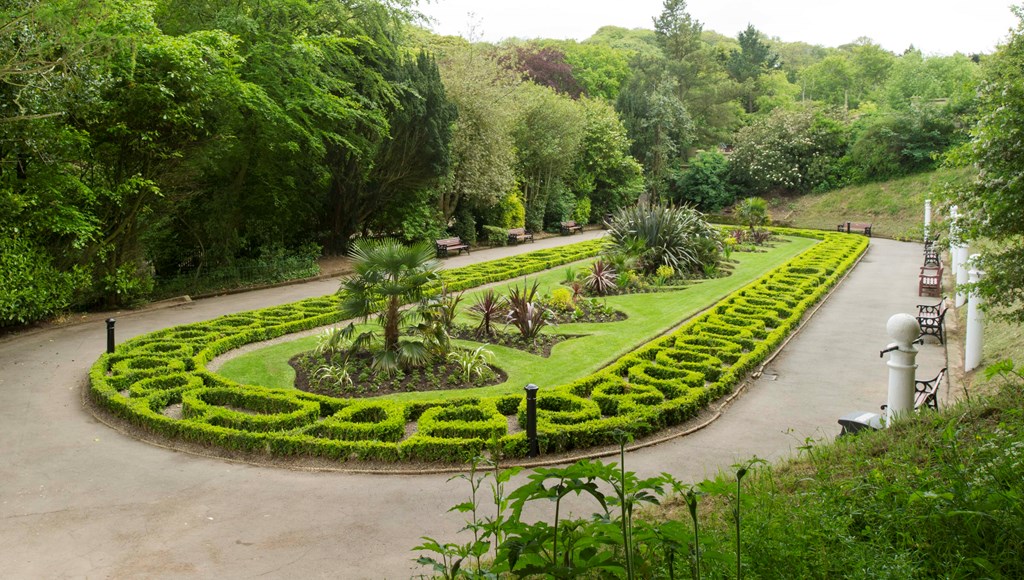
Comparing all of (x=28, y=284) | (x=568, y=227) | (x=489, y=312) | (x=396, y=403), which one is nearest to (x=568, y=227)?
(x=568, y=227)

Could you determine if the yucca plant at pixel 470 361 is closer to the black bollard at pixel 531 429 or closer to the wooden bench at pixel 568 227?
the black bollard at pixel 531 429

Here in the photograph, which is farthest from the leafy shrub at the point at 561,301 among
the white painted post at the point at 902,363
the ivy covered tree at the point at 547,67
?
the ivy covered tree at the point at 547,67

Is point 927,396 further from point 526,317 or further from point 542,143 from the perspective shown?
point 542,143

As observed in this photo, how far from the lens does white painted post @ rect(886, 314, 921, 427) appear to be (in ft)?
21.6

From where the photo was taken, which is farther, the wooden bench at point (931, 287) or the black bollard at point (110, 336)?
the wooden bench at point (931, 287)

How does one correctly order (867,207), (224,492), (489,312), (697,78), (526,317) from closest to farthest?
(224,492) → (526,317) → (489,312) → (867,207) → (697,78)

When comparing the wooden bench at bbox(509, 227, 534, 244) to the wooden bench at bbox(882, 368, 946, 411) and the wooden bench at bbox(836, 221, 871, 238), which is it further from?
the wooden bench at bbox(882, 368, 946, 411)

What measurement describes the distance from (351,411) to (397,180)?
48.6 ft

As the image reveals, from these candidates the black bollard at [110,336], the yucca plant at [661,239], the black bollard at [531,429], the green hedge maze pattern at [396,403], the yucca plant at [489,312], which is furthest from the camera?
the yucca plant at [661,239]

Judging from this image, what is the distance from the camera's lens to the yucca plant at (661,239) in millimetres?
18500

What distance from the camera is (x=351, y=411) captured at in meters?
8.30

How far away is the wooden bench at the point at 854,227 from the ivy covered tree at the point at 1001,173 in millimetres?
26830

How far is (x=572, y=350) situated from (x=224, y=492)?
623 cm

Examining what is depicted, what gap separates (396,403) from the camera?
336 inches
